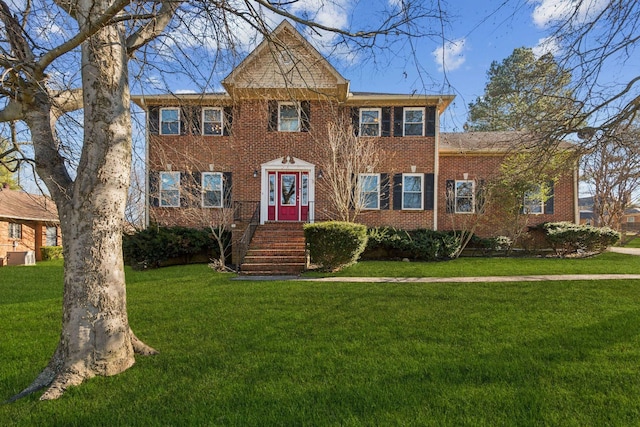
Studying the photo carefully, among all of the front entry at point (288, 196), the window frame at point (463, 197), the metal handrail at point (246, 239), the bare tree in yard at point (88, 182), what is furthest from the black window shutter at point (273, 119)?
the bare tree in yard at point (88, 182)

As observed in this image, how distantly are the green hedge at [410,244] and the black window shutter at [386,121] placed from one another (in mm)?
4094

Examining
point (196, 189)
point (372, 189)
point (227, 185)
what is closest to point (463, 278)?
point (372, 189)

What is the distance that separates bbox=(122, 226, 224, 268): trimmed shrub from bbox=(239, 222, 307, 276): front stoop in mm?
2002

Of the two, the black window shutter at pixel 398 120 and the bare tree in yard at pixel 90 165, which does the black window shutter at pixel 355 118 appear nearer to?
the black window shutter at pixel 398 120

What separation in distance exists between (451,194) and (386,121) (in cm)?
427

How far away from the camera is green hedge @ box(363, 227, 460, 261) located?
12297mm

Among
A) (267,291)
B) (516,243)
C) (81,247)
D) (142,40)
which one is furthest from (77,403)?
(516,243)

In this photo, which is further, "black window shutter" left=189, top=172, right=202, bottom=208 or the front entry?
the front entry

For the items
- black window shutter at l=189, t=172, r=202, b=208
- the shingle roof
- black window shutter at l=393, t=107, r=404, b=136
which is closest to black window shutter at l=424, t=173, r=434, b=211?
the shingle roof

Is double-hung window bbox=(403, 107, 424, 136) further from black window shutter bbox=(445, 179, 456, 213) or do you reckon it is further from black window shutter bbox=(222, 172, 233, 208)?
black window shutter bbox=(222, 172, 233, 208)

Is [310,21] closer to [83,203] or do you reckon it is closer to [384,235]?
[83,203]

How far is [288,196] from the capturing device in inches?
547

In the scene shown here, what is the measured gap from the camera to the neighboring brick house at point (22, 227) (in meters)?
18.8

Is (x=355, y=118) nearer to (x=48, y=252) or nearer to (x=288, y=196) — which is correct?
(x=288, y=196)
